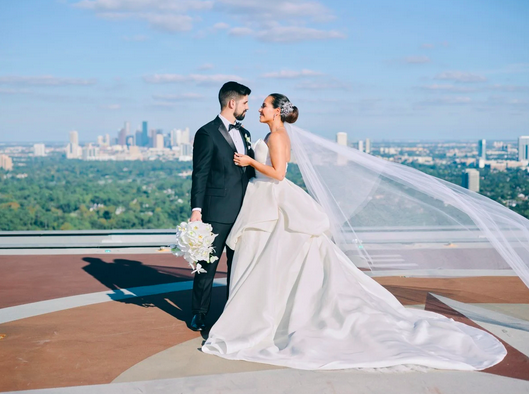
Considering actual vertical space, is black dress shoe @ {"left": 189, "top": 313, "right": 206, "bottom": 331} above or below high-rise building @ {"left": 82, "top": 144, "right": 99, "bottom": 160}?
below

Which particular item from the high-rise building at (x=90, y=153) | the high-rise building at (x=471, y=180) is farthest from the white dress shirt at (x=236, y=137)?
the high-rise building at (x=90, y=153)

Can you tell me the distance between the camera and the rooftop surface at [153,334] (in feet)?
12.9

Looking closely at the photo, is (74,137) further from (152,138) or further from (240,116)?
(240,116)

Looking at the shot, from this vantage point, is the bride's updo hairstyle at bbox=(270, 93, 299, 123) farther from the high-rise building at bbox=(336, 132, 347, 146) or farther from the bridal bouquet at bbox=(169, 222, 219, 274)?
the bridal bouquet at bbox=(169, 222, 219, 274)

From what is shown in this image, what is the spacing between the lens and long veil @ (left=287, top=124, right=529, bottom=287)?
5352 mm

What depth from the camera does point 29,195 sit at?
46688 millimetres

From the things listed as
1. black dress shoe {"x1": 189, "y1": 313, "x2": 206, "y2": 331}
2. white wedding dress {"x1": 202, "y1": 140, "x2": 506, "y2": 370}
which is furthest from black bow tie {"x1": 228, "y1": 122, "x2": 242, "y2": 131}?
black dress shoe {"x1": 189, "y1": 313, "x2": 206, "y2": 331}

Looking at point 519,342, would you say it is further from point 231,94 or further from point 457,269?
point 231,94

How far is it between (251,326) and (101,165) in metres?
60.8

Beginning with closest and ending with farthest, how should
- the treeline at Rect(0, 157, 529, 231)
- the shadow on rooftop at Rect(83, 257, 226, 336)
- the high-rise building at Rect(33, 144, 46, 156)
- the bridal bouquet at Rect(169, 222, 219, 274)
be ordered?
the bridal bouquet at Rect(169, 222, 219, 274)
the shadow on rooftop at Rect(83, 257, 226, 336)
the treeline at Rect(0, 157, 529, 231)
the high-rise building at Rect(33, 144, 46, 156)

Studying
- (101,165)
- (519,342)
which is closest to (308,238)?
(519,342)

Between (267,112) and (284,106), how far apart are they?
0.18 metres

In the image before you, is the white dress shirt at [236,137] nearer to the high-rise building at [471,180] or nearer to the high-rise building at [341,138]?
the high-rise building at [341,138]

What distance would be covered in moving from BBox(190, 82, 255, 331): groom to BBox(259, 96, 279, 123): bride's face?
0.21 meters
